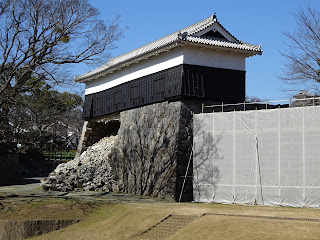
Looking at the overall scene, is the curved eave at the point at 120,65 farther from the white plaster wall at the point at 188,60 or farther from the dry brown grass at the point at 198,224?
the dry brown grass at the point at 198,224

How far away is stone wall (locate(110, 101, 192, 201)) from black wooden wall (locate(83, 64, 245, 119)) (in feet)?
1.89

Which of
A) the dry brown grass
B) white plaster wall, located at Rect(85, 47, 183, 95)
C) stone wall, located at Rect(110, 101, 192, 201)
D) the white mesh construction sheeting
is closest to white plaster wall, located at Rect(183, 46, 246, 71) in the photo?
white plaster wall, located at Rect(85, 47, 183, 95)

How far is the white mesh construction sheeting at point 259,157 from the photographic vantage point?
1748 cm

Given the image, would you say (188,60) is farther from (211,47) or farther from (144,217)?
(144,217)

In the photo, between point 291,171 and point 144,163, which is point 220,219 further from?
point 144,163

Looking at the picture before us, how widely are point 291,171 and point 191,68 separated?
24.2 ft

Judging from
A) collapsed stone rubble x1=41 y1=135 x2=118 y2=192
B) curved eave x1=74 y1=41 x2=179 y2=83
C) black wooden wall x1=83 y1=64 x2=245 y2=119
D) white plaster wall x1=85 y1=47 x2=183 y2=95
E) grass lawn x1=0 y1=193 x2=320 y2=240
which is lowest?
grass lawn x1=0 y1=193 x2=320 y2=240

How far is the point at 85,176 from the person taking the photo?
2594cm

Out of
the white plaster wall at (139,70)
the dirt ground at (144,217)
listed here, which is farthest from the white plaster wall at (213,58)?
the dirt ground at (144,217)

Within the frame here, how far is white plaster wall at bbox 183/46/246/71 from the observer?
22.1 metres

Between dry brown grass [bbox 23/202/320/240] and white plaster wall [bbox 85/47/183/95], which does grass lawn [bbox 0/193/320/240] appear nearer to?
dry brown grass [bbox 23/202/320/240]

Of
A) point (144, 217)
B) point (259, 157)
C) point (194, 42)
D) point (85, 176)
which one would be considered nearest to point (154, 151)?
point (85, 176)

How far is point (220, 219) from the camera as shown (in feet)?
48.5

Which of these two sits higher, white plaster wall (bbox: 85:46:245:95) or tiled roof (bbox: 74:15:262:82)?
tiled roof (bbox: 74:15:262:82)
